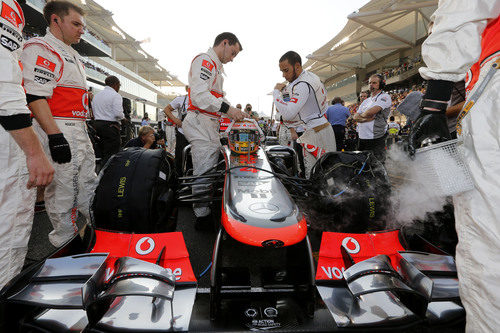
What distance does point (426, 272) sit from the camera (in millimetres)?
1320

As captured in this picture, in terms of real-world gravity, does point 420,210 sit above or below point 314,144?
below

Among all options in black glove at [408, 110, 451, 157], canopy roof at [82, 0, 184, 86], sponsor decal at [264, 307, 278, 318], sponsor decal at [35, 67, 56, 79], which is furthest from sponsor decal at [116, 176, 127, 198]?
canopy roof at [82, 0, 184, 86]

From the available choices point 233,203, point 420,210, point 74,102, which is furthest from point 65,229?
point 420,210

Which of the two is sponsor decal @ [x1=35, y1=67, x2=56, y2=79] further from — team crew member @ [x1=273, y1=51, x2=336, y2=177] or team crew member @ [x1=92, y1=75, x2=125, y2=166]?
team crew member @ [x1=92, y1=75, x2=125, y2=166]

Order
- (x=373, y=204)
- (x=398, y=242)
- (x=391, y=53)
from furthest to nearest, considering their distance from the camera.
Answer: (x=391, y=53) → (x=373, y=204) → (x=398, y=242)

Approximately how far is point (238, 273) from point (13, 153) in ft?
4.41

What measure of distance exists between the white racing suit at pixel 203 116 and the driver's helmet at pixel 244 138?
0.37 metres

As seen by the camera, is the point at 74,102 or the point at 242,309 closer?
the point at 242,309

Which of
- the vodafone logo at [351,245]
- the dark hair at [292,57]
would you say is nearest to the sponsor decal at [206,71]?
the dark hair at [292,57]

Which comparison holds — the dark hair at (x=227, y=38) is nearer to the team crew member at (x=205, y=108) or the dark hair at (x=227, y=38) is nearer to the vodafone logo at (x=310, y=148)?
the team crew member at (x=205, y=108)

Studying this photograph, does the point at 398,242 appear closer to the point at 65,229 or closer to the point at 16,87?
the point at 16,87

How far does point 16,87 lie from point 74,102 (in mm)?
935

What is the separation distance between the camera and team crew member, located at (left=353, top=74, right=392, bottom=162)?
13.7 ft

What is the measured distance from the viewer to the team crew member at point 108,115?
4.26 m
